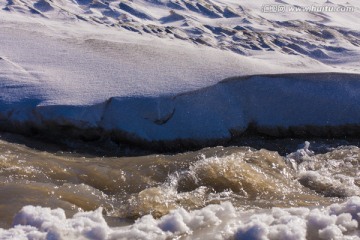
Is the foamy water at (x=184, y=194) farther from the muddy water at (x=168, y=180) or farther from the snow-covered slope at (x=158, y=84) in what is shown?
the snow-covered slope at (x=158, y=84)

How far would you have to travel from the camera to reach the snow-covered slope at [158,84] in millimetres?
4539

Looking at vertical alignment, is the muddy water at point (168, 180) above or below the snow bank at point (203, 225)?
below

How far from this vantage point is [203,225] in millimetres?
2973

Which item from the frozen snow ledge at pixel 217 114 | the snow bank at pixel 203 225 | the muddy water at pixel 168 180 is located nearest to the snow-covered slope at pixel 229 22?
the frozen snow ledge at pixel 217 114

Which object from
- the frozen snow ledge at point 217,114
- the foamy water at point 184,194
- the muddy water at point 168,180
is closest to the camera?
the foamy water at point 184,194

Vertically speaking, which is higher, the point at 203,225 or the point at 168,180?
the point at 203,225

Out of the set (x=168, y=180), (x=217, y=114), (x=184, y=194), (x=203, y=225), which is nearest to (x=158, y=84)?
(x=217, y=114)

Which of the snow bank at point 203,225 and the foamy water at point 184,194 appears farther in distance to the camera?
the foamy water at point 184,194

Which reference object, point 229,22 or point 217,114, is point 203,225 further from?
point 229,22

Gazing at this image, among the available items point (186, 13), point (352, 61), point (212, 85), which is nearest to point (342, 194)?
point (212, 85)

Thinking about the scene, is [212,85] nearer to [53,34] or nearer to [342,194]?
[342,194]

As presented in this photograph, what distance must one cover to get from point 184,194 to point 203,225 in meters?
0.61

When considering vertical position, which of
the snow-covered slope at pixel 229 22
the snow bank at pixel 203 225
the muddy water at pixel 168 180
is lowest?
the muddy water at pixel 168 180

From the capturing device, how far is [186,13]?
855 cm
